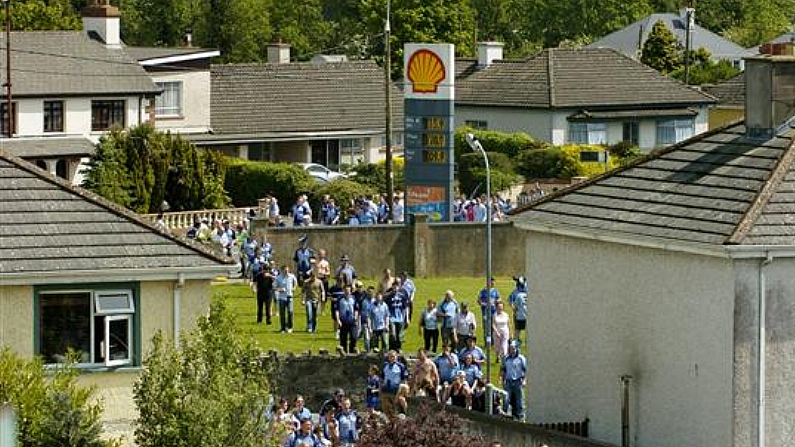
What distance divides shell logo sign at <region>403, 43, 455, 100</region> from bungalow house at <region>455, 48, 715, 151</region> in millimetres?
28279

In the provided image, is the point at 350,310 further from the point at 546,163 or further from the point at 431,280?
the point at 546,163

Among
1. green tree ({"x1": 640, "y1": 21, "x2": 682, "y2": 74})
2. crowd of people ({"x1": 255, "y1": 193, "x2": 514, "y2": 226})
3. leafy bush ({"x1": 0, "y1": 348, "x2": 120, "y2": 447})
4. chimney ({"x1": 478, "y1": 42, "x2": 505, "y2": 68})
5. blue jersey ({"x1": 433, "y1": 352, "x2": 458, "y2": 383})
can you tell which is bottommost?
blue jersey ({"x1": 433, "y1": 352, "x2": 458, "y2": 383})

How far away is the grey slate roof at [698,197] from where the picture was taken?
107 ft

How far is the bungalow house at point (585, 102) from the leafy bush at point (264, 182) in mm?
16582

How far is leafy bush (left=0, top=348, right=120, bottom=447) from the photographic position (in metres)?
25.4

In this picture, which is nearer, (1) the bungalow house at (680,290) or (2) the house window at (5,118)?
(1) the bungalow house at (680,290)

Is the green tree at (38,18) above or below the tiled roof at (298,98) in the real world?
above

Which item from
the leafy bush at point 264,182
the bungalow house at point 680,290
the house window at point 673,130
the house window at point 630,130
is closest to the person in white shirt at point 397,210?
the leafy bush at point 264,182

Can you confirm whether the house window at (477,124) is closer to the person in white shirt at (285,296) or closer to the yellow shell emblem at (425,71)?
the yellow shell emblem at (425,71)

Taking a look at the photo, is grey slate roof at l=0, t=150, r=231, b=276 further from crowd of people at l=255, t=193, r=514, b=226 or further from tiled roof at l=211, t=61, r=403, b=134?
tiled roof at l=211, t=61, r=403, b=134

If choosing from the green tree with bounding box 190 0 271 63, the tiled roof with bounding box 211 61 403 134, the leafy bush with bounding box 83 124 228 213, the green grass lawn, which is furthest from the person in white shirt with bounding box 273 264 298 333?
the green tree with bounding box 190 0 271 63

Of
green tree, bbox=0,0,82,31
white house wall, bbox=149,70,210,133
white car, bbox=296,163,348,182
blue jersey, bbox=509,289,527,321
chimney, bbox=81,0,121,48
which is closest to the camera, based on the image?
blue jersey, bbox=509,289,527,321

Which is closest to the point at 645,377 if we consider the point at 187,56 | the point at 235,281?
the point at 235,281

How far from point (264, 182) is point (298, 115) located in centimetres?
1585
